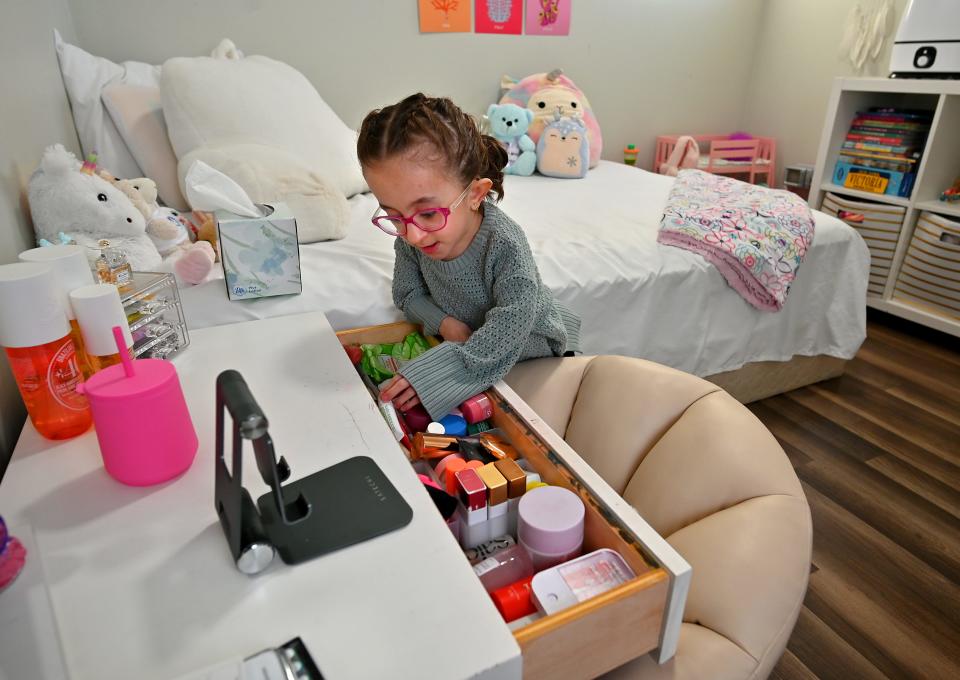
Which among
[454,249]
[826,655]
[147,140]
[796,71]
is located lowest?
[826,655]

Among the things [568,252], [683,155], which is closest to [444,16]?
[683,155]

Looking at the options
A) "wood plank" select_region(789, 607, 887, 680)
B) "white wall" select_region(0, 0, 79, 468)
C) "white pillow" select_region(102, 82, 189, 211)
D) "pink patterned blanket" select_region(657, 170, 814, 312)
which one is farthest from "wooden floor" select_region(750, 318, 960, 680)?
"white pillow" select_region(102, 82, 189, 211)

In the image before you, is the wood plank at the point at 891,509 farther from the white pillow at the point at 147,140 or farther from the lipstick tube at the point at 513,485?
the white pillow at the point at 147,140

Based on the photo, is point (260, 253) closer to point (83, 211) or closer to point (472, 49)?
point (83, 211)

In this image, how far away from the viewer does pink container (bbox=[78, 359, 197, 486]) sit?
531mm

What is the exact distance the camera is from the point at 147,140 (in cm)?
154

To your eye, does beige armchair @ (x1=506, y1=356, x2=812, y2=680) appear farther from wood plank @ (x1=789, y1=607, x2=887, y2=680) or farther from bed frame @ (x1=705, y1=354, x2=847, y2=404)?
bed frame @ (x1=705, y1=354, x2=847, y2=404)

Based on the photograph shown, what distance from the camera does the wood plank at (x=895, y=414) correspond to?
5.16ft

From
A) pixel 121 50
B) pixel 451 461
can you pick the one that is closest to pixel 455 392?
pixel 451 461

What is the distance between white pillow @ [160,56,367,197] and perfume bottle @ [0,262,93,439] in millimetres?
938

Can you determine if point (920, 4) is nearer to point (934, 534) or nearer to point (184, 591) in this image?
point (934, 534)

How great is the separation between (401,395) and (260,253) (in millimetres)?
390

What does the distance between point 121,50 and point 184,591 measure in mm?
2020

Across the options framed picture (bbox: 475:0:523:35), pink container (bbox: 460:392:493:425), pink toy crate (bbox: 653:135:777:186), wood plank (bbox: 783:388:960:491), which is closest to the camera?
pink container (bbox: 460:392:493:425)
